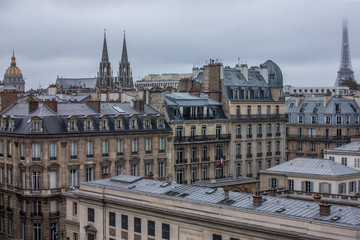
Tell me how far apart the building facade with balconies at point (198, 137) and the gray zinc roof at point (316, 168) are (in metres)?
14.2

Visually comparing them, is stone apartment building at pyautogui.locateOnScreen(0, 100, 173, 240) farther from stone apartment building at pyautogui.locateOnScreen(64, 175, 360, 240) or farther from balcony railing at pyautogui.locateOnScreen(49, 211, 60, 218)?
stone apartment building at pyautogui.locateOnScreen(64, 175, 360, 240)

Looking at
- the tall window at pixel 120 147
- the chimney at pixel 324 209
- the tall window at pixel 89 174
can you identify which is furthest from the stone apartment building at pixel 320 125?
the chimney at pixel 324 209

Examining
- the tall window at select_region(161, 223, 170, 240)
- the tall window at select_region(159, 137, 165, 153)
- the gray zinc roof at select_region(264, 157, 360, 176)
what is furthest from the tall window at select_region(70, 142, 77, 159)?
the tall window at select_region(161, 223, 170, 240)

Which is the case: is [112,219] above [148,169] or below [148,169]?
below

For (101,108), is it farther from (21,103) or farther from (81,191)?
(81,191)

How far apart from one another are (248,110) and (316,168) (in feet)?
77.6

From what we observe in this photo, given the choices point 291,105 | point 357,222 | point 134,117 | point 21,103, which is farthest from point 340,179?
point 291,105

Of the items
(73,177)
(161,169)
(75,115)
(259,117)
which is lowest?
(73,177)

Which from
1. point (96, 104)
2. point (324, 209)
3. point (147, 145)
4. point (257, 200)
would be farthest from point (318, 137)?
point (324, 209)

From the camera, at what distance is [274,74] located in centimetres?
8919

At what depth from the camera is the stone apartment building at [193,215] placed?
38.1 m

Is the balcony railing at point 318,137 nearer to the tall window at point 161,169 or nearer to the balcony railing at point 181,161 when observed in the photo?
the balcony railing at point 181,161

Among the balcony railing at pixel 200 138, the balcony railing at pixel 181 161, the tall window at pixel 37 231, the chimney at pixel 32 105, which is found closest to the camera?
the tall window at pixel 37 231

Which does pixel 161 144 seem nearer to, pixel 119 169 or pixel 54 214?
pixel 119 169
